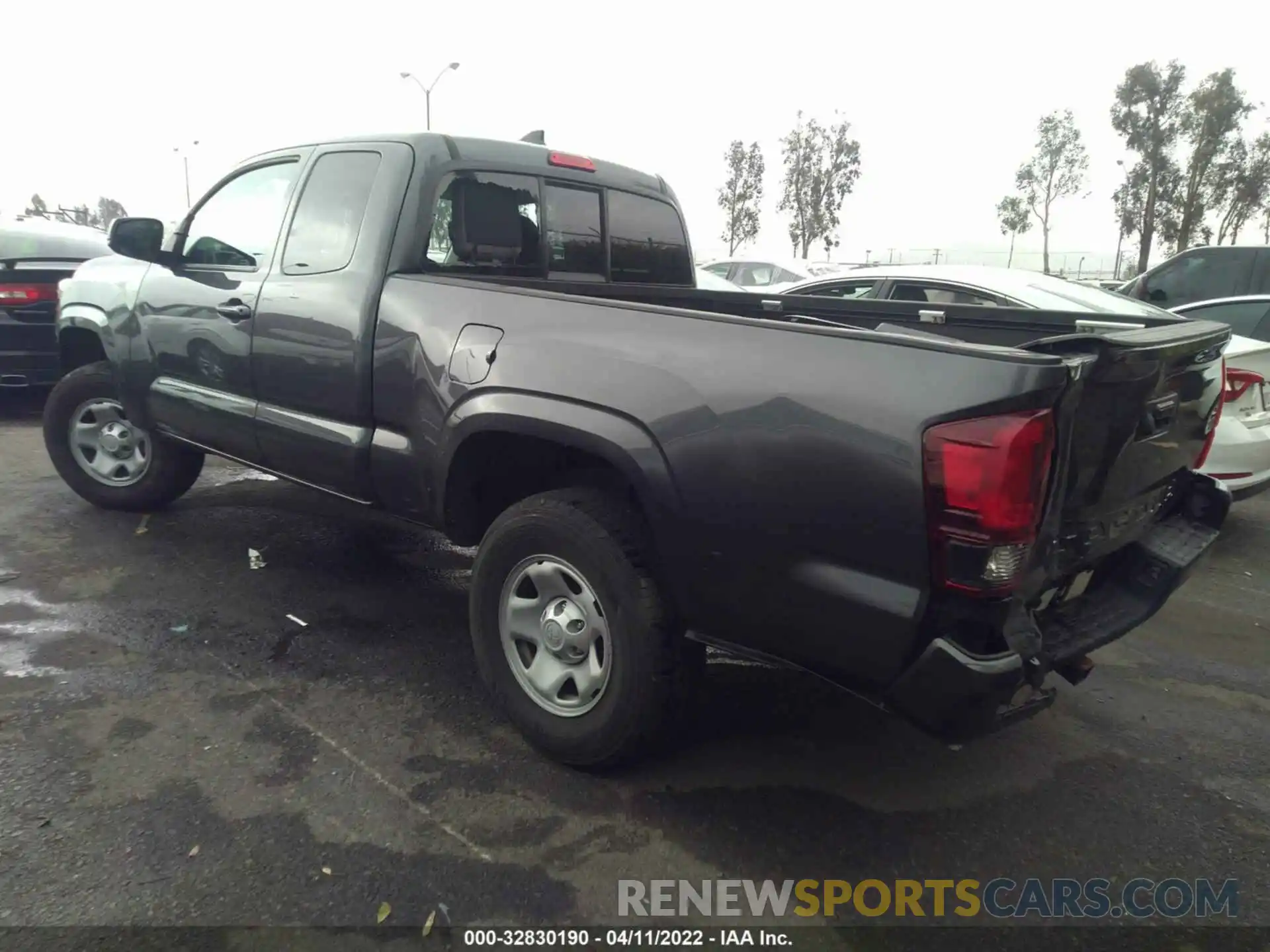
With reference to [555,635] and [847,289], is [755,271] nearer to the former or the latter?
[847,289]

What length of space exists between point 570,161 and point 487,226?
62 cm

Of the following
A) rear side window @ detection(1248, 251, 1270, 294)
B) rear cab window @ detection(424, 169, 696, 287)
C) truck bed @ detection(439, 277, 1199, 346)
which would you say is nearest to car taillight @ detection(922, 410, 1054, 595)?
truck bed @ detection(439, 277, 1199, 346)

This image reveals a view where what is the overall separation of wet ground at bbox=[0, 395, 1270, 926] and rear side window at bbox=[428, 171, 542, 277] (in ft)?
5.25

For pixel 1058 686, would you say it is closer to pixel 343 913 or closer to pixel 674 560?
pixel 674 560

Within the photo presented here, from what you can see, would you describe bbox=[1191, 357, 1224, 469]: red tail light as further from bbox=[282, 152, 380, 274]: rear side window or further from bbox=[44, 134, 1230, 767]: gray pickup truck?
bbox=[282, 152, 380, 274]: rear side window

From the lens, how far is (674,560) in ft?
8.32

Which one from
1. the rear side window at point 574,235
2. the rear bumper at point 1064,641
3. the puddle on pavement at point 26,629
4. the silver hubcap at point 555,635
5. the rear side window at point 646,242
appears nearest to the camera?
the rear bumper at point 1064,641

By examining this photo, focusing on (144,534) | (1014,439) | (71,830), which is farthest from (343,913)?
(144,534)

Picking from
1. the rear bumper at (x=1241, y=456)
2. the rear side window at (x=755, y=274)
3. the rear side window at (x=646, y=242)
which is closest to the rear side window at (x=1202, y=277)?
the rear bumper at (x=1241, y=456)

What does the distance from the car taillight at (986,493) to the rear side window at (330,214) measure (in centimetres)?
243

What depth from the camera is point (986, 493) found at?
201 centimetres

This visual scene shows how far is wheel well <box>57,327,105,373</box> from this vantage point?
203 inches

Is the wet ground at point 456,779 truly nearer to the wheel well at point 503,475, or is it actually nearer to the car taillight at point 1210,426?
the wheel well at point 503,475

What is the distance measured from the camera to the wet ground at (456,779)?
7.89 ft
